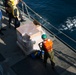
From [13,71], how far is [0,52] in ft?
5.04

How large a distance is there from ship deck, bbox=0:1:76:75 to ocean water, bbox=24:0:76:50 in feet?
18.6

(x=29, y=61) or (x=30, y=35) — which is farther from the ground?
(x=30, y=35)

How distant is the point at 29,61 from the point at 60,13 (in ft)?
31.6

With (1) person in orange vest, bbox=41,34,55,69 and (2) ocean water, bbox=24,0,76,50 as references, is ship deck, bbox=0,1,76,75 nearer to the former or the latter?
(1) person in orange vest, bbox=41,34,55,69

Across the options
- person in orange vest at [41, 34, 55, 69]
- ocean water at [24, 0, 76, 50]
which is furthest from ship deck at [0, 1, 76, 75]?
ocean water at [24, 0, 76, 50]

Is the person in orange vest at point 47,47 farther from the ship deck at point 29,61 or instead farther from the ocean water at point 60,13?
the ocean water at point 60,13

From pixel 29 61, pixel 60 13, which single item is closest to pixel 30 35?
pixel 29 61

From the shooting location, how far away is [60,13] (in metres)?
19.9

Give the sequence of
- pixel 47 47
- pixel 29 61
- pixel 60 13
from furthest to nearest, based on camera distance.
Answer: pixel 60 13
pixel 29 61
pixel 47 47

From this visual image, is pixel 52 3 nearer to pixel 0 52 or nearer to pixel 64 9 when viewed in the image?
pixel 64 9

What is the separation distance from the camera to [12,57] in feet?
37.6

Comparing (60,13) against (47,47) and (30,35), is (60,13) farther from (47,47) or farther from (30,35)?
(47,47)

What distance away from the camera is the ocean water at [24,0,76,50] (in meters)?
18.1

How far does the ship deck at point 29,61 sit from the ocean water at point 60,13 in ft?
18.6
